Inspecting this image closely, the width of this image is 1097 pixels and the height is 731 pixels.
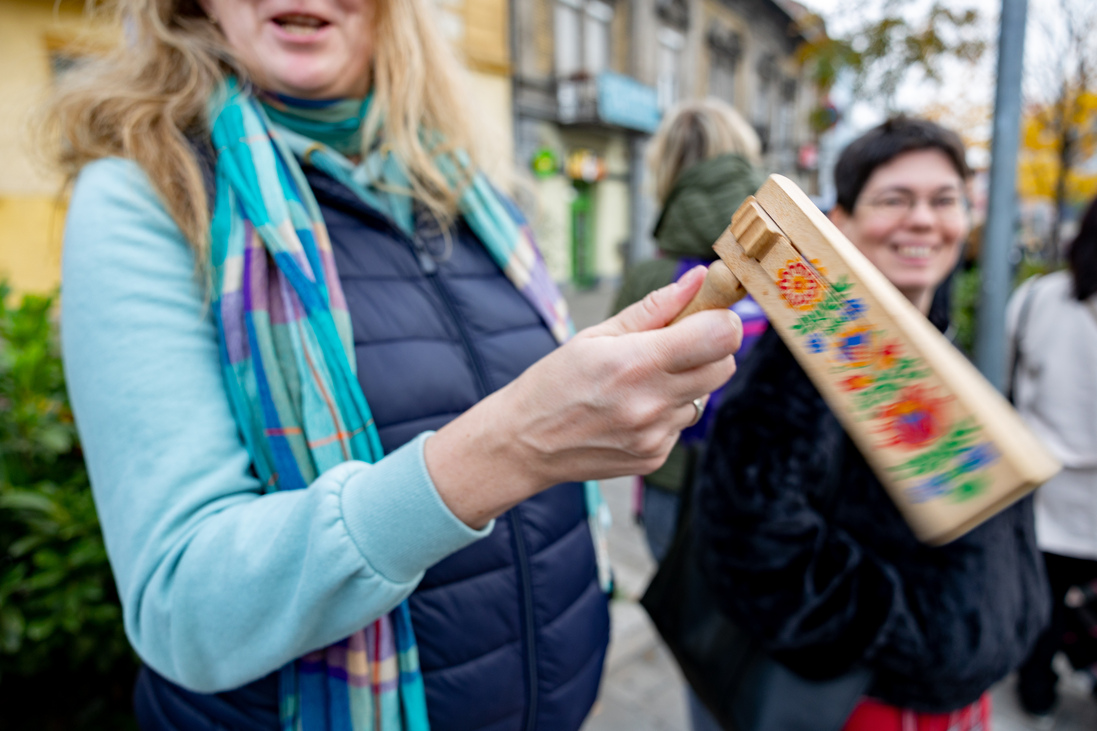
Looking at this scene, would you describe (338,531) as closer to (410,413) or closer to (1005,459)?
(410,413)

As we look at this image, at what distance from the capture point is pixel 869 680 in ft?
4.25

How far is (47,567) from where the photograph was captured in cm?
141

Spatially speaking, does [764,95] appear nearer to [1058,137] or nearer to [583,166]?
[583,166]

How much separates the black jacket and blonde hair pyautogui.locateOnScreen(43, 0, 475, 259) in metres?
0.81

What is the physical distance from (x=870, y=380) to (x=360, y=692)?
772 millimetres

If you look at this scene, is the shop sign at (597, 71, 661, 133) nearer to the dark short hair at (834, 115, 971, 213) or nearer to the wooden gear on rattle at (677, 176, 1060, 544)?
the dark short hair at (834, 115, 971, 213)

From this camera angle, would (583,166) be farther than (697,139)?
Yes

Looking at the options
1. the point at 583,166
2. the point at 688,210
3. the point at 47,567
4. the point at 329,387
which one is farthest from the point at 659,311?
the point at 583,166

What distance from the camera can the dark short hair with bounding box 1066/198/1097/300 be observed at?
7.67ft

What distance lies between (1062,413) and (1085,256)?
0.61m

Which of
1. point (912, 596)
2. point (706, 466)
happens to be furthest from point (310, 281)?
point (912, 596)

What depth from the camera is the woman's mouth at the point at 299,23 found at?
103 centimetres

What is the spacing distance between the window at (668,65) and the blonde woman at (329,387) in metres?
14.8

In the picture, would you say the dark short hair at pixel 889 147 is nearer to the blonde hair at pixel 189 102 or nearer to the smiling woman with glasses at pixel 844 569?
the smiling woman with glasses at pixel 844 569
